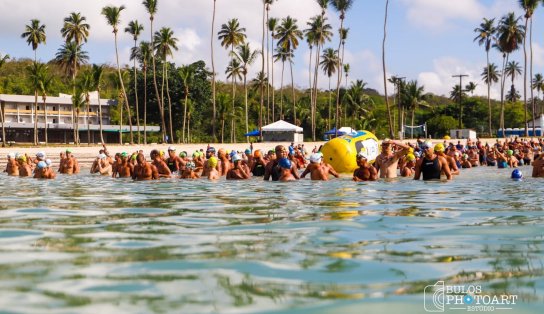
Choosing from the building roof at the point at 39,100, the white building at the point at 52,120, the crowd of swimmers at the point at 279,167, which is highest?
the building roof at the point at 39,100

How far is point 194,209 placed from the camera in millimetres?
9586

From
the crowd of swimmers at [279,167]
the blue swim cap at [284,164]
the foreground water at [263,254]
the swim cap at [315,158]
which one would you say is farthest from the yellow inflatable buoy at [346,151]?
the foreground water at [263,254]

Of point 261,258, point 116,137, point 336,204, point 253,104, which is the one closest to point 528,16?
point 253,104

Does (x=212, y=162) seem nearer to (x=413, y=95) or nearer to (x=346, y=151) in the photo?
(x=346, y=151)

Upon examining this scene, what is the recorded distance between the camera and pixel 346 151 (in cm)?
2059

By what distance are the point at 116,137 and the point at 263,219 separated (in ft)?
243

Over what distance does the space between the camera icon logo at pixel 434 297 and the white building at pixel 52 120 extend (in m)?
66.2

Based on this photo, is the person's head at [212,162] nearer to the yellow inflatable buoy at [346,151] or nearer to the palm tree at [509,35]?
the yellow inflatable buoy at [346,151]

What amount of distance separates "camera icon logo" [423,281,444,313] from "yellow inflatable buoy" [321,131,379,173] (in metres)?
16.1

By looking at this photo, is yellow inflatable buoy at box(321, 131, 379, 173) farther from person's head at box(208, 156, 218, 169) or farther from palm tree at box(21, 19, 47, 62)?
palm tree at box(21, 19, 47, 62)

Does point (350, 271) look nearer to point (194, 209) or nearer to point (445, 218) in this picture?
point (445, 218)

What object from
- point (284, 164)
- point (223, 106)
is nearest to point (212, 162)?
point (284, 164)

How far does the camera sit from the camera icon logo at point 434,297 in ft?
12.7

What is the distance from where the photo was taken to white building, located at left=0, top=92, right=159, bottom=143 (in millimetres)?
72688
